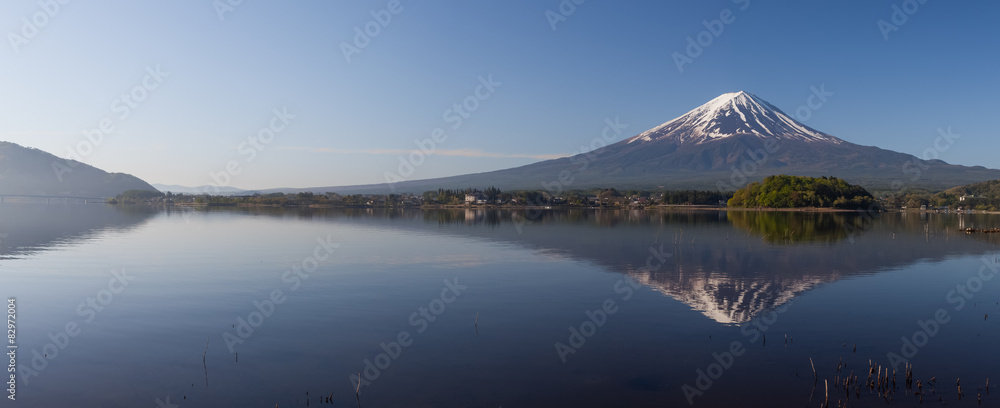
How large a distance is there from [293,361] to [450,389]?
3.16 metres

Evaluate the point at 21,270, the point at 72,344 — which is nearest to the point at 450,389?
the point at 72,344

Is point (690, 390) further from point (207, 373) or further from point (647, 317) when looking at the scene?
point (207, 373)

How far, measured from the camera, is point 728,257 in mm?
27234

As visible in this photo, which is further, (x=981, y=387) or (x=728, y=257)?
(x=728, y=257)

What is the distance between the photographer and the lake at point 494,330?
30.0ft
